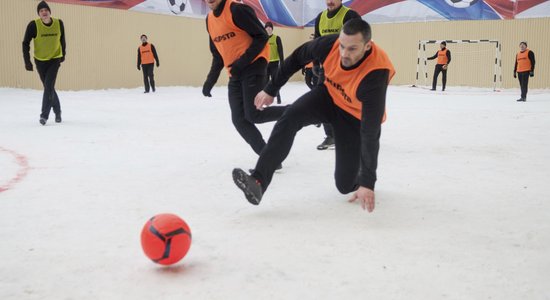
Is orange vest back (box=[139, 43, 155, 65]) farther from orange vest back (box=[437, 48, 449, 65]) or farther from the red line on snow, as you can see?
the red line on snow

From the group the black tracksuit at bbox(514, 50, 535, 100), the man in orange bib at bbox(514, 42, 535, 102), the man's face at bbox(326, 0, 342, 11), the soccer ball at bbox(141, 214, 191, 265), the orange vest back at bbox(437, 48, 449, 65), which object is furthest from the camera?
the orange vest back at bbox(437, 48, 449, 65)

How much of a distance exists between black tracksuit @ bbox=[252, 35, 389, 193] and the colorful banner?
42.9 ft

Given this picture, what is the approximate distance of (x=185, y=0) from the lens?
56.4 ft

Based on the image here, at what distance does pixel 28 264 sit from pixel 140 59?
1315cm

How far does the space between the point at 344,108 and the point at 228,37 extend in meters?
1.44

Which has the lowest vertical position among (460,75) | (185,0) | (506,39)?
(460,75)

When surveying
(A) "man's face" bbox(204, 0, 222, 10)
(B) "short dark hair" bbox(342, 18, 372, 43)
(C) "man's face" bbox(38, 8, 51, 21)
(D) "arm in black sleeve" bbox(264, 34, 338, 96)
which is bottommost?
(D) "arm in black sleeve" bbox(264, 34, 338, 96)

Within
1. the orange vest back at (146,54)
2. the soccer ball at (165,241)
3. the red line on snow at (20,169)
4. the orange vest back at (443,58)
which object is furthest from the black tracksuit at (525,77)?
the soccer ball at (165,241)

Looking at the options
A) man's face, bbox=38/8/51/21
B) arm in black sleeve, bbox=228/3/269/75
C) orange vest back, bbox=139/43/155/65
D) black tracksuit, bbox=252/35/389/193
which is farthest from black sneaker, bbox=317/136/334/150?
orange vest back, bbox=139/43/155/65

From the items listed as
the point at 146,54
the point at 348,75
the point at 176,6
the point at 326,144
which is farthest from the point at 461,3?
the point at 348,75

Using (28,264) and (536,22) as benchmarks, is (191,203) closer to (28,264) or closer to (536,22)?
(28,264)

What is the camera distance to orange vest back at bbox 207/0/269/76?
4.17m

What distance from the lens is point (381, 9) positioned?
20406 millimetres

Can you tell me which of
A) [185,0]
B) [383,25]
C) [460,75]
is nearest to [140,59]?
[185,0]
